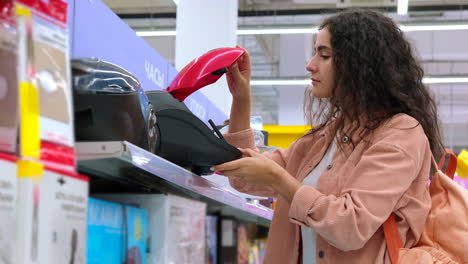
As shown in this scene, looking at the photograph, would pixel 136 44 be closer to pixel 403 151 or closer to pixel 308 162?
pixel 308 162

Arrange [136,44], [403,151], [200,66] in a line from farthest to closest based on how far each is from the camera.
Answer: [136,44] < [200,66] < [403,151]

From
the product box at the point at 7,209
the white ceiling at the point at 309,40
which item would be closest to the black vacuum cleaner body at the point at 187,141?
the product box at the point at 7,209

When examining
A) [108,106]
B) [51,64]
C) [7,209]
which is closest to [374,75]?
[108,106]

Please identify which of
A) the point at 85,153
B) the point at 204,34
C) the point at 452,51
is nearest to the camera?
the point at 85,153

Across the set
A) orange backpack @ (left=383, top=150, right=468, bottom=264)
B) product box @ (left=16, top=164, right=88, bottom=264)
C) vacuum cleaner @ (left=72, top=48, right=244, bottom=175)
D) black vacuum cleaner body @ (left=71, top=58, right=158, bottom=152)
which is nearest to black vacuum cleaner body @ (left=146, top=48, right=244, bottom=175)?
vacuum cleaner @ (left=72, top=48, right=244, bottom=175)

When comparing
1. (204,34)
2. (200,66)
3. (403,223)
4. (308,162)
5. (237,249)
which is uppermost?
(204,34)

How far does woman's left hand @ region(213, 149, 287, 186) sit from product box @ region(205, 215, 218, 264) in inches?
13.3

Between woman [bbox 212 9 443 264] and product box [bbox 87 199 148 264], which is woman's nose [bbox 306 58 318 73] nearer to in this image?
woman [bbox 212 9 443 264]

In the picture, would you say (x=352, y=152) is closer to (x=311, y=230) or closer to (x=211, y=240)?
(x=311, y=230)

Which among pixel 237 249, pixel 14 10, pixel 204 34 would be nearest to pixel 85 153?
pixel 14 10

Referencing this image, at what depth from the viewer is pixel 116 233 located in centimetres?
134

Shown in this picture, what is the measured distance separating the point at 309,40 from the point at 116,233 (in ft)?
33.6

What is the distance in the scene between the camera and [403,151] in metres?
1.87

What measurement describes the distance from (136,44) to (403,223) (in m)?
1.60
